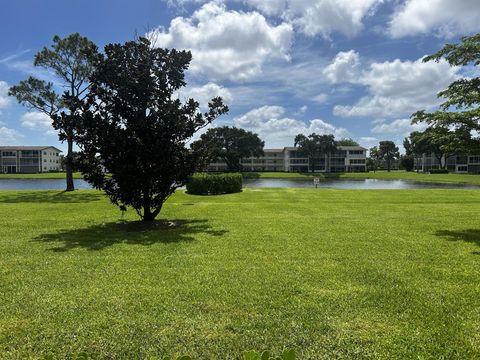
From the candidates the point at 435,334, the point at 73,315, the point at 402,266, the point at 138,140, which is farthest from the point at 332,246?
the point at 138,140

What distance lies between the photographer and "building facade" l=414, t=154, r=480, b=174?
343 feet

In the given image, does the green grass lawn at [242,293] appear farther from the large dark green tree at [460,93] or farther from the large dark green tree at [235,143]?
the large dark green tree at [235,143]

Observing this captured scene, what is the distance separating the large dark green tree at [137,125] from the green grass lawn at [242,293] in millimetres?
1990

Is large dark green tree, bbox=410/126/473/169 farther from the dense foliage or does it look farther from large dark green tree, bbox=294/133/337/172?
large dark green tree, bbox=294/133/337/172

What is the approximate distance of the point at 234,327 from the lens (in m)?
4.35

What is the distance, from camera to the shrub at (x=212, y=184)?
27344 millimetres

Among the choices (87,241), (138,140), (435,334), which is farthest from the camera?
(138,140)

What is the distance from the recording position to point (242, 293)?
5.46 meters

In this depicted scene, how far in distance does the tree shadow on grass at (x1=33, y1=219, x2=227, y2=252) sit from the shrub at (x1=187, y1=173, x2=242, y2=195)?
14123mm

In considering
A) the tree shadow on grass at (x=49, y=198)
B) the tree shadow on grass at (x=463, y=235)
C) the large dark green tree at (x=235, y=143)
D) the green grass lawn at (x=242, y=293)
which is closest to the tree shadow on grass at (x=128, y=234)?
the green grass lawn at (x=242, y=293)

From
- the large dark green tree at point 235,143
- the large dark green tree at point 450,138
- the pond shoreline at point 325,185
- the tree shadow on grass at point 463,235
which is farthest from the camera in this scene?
the large dark green tree at point 235,143

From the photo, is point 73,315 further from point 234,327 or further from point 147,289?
point 234,327

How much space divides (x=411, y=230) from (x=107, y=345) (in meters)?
9.15

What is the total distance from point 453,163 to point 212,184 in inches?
4135
